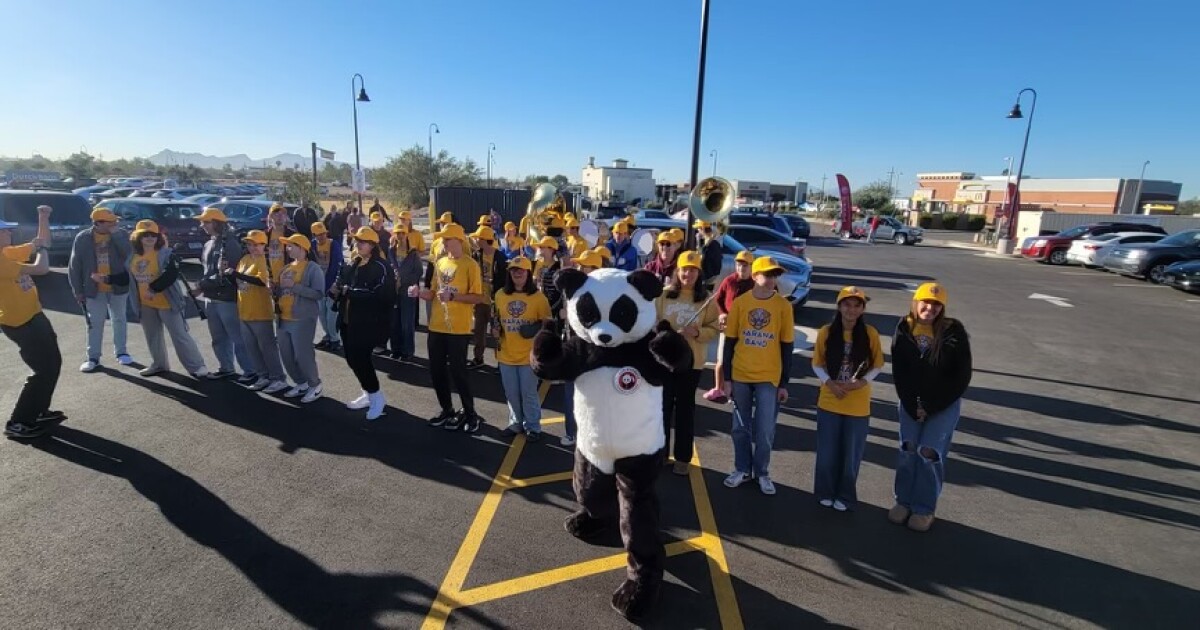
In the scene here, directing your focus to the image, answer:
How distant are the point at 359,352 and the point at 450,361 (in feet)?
3.00

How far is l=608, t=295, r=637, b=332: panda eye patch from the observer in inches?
120

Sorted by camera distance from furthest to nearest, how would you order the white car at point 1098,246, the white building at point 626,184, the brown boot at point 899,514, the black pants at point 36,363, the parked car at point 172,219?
the white building at point 626,184 < the white car at point 1098,246 < the parked car at point 172,219 < the black pants at point 36,363 < the brown boot at point 899,514

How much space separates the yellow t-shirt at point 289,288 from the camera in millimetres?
5406

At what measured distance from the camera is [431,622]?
9.58 ft

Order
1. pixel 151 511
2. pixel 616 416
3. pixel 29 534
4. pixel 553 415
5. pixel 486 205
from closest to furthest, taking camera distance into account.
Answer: pixel 616 416, pixel 29 534, pixel 151 511, pixel 553 415, pixel 486 205

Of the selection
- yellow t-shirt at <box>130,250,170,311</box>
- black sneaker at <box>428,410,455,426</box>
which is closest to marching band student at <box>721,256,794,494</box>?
black sneaker at <box>428,410,455,426</box>

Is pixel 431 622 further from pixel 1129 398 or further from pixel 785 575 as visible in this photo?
pixel 1129 398

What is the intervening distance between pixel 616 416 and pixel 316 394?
4201 mm

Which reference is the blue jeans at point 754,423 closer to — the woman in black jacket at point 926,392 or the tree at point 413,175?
the woman in black jacket at point 926,392

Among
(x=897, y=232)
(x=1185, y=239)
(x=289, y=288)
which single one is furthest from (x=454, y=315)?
(x=897, y=232)

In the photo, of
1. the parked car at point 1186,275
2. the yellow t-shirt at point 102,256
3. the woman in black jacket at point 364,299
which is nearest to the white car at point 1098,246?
the parked car at point 1186,275

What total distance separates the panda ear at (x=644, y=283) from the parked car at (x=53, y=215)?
47.7 feet

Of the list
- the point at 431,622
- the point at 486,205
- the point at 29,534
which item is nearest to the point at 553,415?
the point at 431,622

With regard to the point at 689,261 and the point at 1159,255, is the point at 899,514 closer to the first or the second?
the point at 689,261
